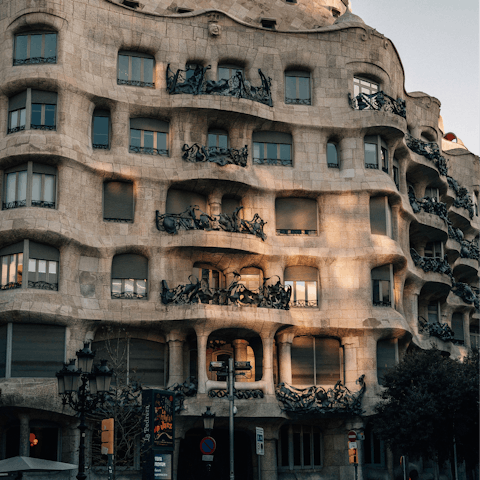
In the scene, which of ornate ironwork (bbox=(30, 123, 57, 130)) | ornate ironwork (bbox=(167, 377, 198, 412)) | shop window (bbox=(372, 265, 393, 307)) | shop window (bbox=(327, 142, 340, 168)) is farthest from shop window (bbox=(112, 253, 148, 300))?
shop window (bbox=(372, 265, 393, 307))

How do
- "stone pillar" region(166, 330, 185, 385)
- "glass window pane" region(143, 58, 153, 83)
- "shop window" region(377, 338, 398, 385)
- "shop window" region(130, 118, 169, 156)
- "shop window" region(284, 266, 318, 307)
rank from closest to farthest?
1. "stone pillar" region(166, 330, 185, 385)
2. "shop window" region(130, 118, 169, 156)
3. "shop window" region(377, 338, 398, 385)
4. "shop window" region(284, 266, 318, 307)
5. "glass window pane" region(143, 58, 153, 83)

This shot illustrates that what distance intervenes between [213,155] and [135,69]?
5650 millimetres

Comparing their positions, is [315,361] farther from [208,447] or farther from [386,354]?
[208,447]

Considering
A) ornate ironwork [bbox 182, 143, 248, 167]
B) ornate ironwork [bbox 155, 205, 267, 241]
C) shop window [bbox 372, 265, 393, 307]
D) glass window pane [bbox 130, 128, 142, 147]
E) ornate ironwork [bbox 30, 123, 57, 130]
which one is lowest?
shop window [bbox 372, 265, 393, 307]

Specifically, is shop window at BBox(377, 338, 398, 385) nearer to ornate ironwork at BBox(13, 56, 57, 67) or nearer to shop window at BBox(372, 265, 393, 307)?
shop window at BBox(372, 265, 393, 307)

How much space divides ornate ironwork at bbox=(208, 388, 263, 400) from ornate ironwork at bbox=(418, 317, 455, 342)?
11938 millimetres

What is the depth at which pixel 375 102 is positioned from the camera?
44.2 m

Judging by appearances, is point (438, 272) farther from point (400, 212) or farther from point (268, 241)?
point (268, 241)

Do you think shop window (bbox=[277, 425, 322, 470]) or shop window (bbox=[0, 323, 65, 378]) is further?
shop window (bbox=[277, 425, 322, 470])

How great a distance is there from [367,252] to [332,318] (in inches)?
138

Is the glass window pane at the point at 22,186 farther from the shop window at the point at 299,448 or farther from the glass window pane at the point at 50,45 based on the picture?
the shop window at the point at 299,448

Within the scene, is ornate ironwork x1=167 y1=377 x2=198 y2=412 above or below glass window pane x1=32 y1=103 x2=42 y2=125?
below

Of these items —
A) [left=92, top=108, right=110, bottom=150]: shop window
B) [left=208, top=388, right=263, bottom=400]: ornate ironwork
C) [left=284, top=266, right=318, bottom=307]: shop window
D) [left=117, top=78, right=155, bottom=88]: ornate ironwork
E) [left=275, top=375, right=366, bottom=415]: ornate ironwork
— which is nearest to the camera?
[left=208, top=388, right=263, bottom=400]: ornate ironwork

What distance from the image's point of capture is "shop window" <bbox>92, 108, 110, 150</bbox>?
135 feet
